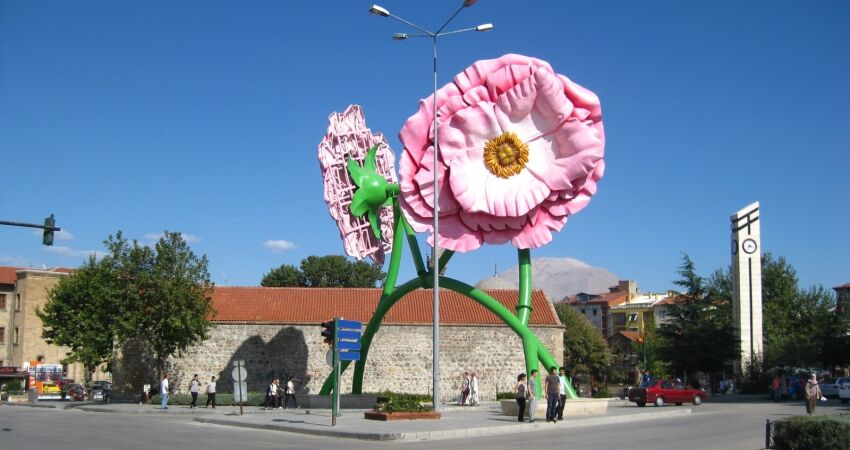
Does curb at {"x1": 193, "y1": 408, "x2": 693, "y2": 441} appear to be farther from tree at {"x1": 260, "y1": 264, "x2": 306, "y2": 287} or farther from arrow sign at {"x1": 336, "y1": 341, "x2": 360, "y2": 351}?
tree at {"x1": 260, "y1": 264, "x2": 306, "y2": 287}

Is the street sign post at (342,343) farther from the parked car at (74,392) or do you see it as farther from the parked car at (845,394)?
the parked car at (74,392)

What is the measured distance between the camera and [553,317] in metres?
42.5

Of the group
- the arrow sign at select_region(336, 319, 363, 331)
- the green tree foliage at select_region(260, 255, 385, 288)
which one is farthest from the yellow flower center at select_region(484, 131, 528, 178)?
the green tree foliage at select_region(260, 255, 385, 288)

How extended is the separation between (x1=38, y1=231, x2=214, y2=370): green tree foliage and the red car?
19.2 meters

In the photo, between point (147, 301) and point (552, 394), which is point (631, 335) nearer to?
point (147, 301)

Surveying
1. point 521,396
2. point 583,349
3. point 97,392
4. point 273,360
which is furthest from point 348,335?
point 583,349

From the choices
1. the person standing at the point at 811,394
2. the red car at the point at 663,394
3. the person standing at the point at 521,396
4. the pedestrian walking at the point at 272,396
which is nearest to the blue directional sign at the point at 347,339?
the person standing at the point at 521,396

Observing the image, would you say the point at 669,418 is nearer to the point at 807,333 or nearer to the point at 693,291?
the point at 693,291

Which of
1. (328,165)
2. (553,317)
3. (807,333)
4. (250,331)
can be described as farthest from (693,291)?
(328,165)

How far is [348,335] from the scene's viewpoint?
2197cm

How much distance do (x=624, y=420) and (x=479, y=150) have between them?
913 centimetres

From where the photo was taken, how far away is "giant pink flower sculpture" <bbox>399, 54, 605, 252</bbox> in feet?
82.2

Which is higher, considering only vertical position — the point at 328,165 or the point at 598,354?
the point at 328,165

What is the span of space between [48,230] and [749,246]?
41.0 metres
